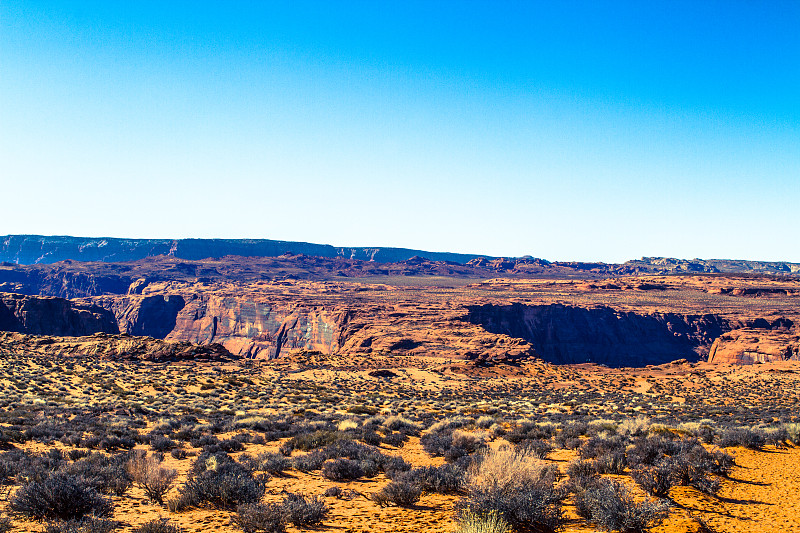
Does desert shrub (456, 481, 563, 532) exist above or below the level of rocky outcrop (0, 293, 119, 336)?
above

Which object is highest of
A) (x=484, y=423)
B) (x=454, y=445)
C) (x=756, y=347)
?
(x=454, y=445)

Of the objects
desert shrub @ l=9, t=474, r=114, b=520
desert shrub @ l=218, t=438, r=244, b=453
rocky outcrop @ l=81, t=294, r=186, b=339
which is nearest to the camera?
desert shrub @ l=9, t=474, r=114, b=520

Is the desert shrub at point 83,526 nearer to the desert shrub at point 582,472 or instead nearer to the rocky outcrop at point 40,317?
the desert shrub at point 582,472

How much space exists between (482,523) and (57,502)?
5.93 meters

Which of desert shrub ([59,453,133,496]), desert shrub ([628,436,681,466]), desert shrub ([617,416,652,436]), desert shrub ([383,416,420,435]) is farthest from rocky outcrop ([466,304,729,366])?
desert shrub ([59,453,133,496])

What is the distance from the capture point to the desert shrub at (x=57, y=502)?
689cm

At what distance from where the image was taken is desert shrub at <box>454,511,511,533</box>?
18.9 feet

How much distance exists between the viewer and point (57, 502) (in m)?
6.91

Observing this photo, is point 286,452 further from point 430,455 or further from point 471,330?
point 471,330

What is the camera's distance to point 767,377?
128 ft

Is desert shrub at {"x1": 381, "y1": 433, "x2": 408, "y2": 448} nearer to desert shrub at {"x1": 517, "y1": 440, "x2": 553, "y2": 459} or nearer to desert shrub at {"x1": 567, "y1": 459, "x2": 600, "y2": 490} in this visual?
desert shrub at {"x1": 517, "y1": 440, "x2": 553, "y2": 459}

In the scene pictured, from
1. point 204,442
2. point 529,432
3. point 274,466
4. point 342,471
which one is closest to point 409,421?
point 529,432

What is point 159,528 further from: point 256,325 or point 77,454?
point 256,325

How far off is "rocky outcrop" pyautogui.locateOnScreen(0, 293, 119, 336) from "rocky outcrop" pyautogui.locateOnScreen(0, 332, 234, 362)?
49.9 ft
